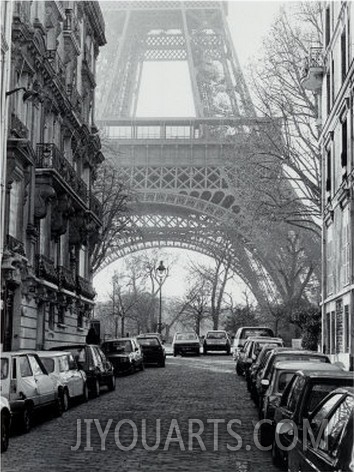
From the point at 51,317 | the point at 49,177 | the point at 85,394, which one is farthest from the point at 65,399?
the point at 51,317

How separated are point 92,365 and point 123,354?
33.0 ft

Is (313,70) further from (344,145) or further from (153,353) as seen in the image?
(153,353)

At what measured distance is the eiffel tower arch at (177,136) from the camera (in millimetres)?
61844

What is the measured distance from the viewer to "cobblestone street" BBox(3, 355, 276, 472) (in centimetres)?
1094

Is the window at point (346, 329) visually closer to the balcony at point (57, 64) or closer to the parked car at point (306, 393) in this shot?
the balcony at point (57, 64)

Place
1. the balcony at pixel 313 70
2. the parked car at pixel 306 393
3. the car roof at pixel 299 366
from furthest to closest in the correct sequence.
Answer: the balcony at pixel 313 70, the car roof at pixel 299 366, the parked car at pixel 306 393

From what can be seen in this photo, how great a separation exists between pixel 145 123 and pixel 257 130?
127 feet

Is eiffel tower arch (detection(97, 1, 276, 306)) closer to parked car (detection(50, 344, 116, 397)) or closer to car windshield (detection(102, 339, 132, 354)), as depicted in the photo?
car windshield (detection(102, 339, 132, 354))

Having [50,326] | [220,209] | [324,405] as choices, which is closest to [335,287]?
[50,326]

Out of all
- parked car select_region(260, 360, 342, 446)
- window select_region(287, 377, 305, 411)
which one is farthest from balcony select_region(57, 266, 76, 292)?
window select_region(287, 377, 305, 411)

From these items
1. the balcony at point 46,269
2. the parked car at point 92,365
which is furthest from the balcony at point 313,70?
the parked car at point 92,365

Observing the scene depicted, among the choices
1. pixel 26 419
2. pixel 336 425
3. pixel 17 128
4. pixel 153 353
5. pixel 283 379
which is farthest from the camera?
pixel 153 353

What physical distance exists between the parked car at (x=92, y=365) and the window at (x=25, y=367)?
6.02m

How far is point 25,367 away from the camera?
15.6 metres
